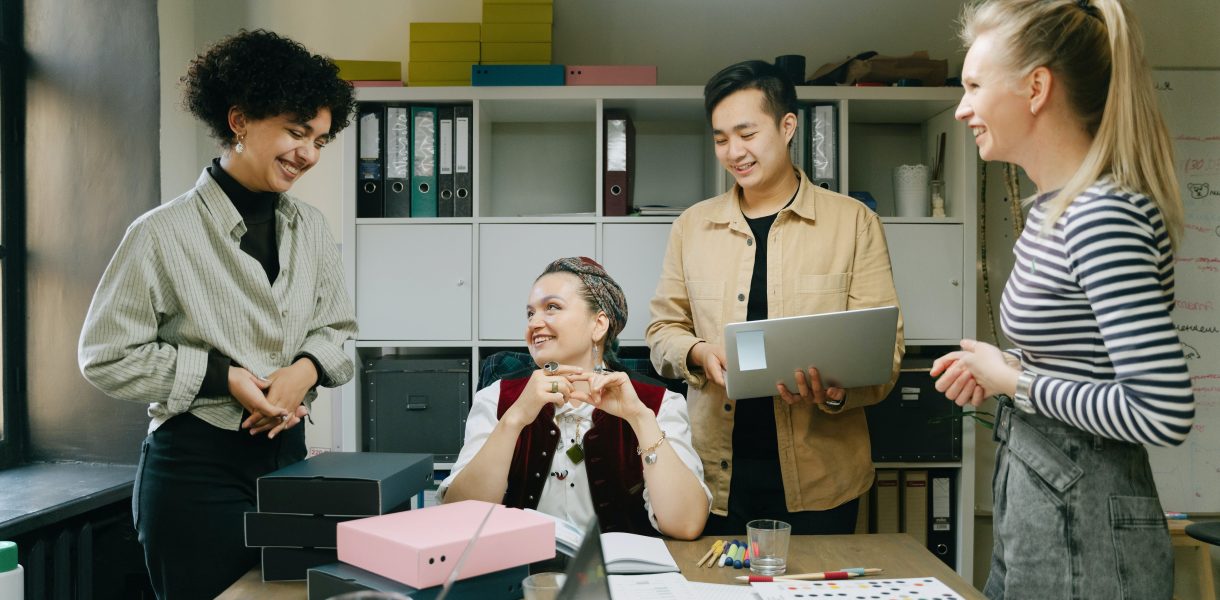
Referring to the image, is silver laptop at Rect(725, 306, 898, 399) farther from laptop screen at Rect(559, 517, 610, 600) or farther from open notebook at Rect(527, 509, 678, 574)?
laptop screen at Rect(559, 517, 610, 600)

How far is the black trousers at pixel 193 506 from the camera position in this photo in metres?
1.53

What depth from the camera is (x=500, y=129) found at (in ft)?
10.7

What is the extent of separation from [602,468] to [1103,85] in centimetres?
110

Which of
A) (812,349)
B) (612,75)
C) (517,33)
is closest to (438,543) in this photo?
(812,349)

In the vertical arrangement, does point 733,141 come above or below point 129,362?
above

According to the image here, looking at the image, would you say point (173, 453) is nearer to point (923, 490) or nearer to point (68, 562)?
point (68, 562)

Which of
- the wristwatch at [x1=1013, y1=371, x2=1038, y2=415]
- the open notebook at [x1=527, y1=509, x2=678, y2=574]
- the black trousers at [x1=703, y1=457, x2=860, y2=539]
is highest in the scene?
the wristwatch at [x1=1013, y1=371, x2=1038, y2=415]

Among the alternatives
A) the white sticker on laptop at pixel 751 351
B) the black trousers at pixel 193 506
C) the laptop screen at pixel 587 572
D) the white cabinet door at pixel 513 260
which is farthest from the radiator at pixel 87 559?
the laptop screen at pixel 587 572

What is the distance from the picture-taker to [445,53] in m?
2.95

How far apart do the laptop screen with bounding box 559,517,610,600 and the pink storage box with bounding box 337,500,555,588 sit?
0.44 metres

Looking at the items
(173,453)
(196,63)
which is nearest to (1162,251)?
(173,453)

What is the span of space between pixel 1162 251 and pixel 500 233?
2.05 m

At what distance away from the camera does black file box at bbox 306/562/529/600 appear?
1.10m

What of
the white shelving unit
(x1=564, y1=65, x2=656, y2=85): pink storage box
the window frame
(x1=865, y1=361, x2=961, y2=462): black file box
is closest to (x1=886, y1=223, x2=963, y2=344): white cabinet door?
the white shelving unit
